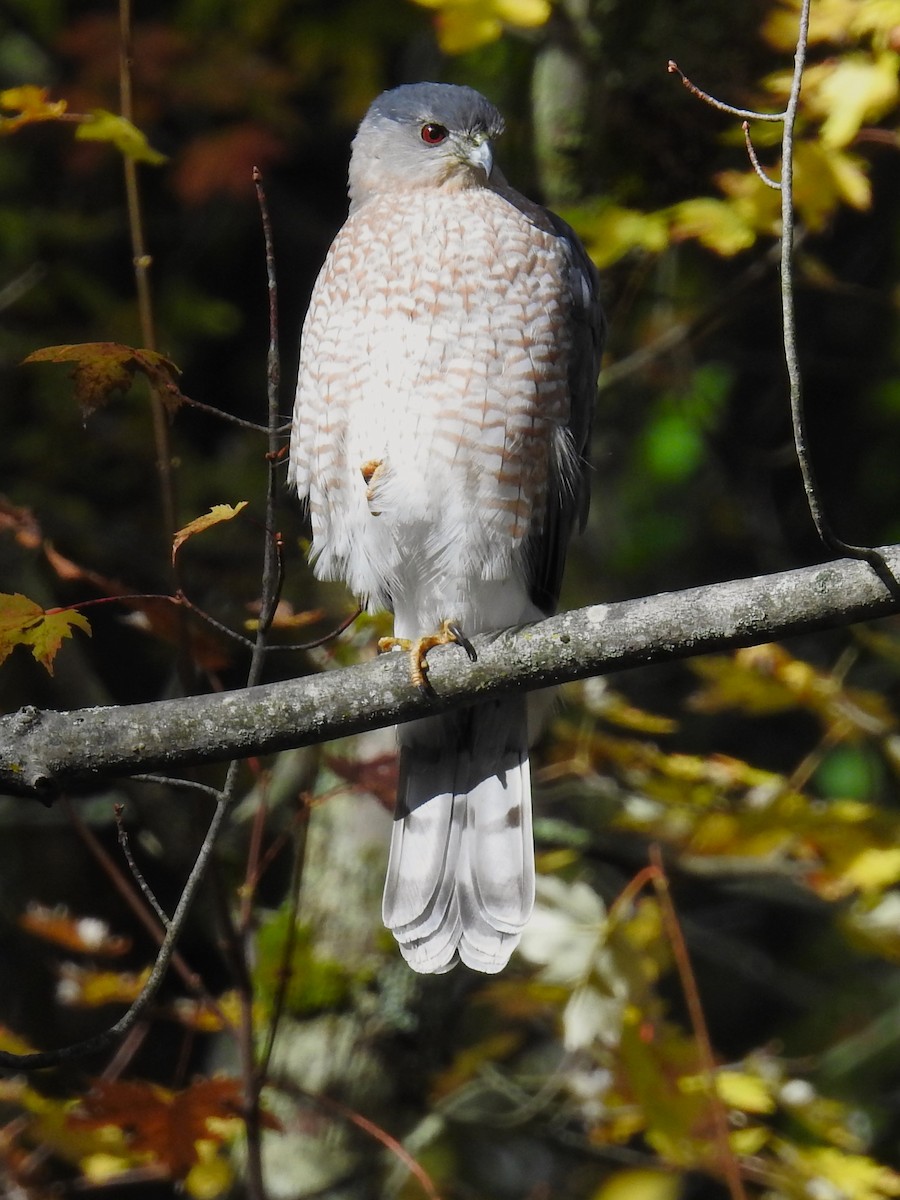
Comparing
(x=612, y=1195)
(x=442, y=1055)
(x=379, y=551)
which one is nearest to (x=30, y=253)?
(x=379, y=551)

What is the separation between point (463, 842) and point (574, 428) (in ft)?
2.92

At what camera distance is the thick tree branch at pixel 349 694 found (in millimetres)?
2021

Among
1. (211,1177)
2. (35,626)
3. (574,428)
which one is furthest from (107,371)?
(211,1177)

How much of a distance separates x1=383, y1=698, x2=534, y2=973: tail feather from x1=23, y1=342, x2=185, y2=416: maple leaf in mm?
1220

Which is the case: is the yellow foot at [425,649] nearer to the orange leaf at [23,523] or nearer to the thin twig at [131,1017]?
the thin twig at [131,1017]

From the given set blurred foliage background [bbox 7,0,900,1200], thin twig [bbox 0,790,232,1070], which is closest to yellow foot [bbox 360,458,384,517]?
blurred foliage background [bbox 7,0,900,1200]

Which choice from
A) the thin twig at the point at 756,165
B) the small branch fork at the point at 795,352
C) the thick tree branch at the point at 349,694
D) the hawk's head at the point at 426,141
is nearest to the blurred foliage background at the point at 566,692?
the hawk's head at the point at 426,141

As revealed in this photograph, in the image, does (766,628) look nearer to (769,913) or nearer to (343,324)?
(343,324)

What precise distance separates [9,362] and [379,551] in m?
2.10

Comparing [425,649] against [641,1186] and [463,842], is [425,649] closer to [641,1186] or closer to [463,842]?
[463,842]

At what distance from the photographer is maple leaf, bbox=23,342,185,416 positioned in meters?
2.09

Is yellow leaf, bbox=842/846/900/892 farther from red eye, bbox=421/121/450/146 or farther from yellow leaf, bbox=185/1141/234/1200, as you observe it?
red eye, bbox=421/121/450/146

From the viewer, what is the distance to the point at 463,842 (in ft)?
9.89

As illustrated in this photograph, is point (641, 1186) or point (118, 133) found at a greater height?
point (118, 133)
